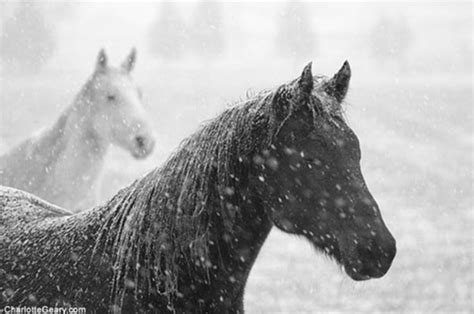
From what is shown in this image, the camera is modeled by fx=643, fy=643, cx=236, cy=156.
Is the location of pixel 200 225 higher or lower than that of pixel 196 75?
higher

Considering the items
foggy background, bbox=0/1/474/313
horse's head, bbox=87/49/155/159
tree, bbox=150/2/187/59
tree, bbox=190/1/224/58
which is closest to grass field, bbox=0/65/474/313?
foggy background, bbox=0/1/474/313

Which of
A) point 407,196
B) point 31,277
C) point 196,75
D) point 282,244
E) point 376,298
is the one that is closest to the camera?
point 31,277

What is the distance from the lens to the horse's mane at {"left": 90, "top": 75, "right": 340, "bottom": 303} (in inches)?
82.4

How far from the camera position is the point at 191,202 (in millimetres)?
2109

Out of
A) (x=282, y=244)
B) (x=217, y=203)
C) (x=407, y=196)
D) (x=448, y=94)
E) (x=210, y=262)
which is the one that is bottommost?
(x=448, y=94)

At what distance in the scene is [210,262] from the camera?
6.91 ft

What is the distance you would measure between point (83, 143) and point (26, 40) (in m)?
39.1

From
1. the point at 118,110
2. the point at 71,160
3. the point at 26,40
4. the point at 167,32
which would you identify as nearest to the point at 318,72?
the point at 118,110

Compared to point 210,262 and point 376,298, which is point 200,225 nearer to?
point 210,262

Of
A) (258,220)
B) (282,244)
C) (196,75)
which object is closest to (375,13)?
(196,75)

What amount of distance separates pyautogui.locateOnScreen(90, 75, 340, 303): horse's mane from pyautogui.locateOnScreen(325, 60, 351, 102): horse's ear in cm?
21

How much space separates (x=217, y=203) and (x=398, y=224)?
52.1ft

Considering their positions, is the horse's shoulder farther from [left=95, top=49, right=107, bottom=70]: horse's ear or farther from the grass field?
[left=95, top=49, right=107, bottom=70]: horse's ear

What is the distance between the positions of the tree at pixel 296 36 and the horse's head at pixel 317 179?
190ft
